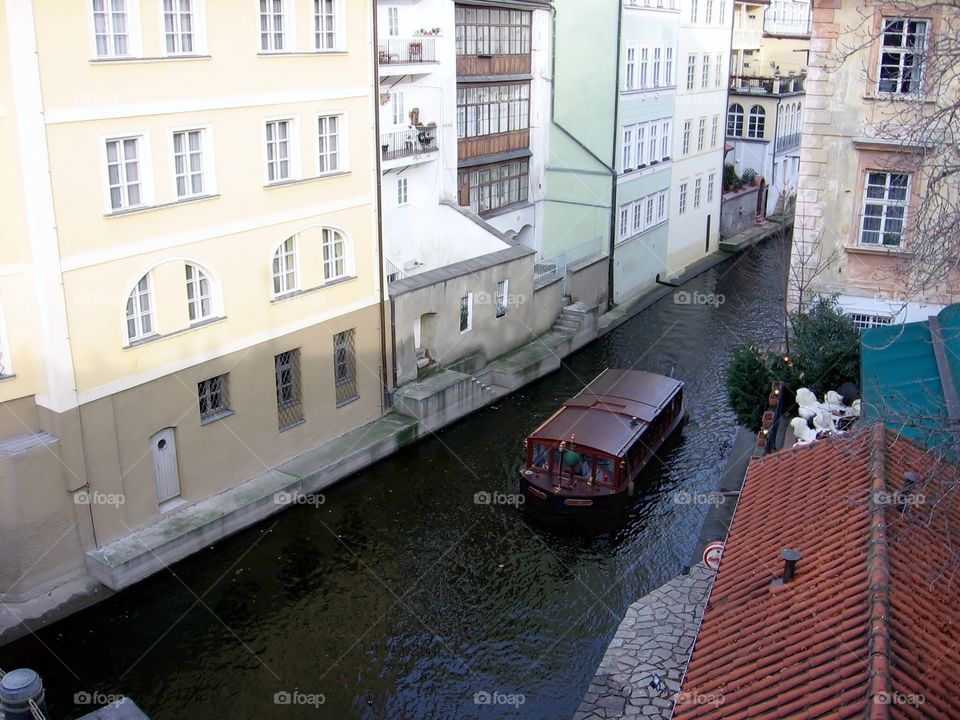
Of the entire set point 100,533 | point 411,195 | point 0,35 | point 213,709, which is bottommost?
point 213,709

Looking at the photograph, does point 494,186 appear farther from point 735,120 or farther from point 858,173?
point 735,120

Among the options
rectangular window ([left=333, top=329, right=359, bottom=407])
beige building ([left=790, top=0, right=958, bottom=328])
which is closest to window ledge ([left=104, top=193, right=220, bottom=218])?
rectangular window ([left=333, top=329, right=359, bottom=407])

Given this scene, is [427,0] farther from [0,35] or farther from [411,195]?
[0,35]

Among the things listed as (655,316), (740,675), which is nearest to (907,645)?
(740,675)

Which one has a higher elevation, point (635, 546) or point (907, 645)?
point (907, 645)

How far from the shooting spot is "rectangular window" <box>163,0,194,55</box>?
66.6ft

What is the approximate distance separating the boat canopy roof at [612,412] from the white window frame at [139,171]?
387 inches

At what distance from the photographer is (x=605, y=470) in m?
23.3

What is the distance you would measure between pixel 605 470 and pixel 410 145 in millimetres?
12720

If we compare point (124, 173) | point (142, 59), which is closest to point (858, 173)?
point (142, 59)

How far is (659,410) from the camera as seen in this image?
25500 millimetres

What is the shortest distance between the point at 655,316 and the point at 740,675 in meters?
28.2

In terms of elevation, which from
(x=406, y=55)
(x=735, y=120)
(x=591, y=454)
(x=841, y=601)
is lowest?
(x=591, y=454)

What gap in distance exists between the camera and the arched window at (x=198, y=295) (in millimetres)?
21953
